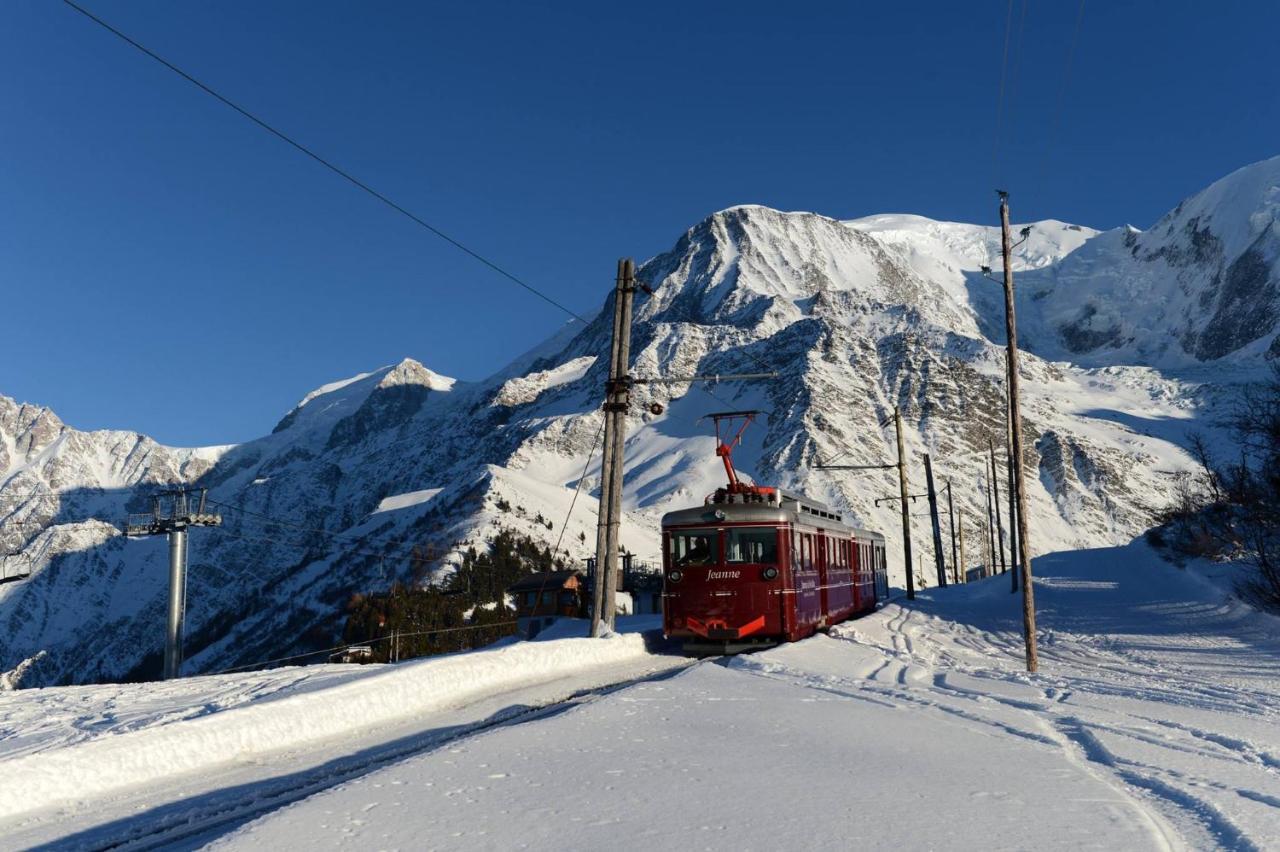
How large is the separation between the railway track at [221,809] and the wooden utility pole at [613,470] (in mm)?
11364

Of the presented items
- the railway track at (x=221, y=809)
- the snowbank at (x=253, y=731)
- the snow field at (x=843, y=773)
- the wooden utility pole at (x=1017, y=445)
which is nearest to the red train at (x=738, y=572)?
the snow field at (x=843, y=773)

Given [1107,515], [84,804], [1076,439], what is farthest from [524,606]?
[1076,439]

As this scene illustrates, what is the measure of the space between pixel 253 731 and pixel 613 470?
13644mm

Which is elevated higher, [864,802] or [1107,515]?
[1107,515]

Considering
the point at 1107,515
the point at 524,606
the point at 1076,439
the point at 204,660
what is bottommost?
the point at 204,660

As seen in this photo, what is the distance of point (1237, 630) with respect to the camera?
2355 centimetres

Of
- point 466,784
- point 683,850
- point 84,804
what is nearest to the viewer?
point 683,850

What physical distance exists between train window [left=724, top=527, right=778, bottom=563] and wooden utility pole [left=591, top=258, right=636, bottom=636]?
8.92ft

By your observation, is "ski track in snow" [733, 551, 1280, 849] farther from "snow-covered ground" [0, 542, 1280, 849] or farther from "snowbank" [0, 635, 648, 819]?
"snowbank" [0, 635, 648, 819]

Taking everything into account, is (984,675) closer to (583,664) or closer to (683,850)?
(583,664)

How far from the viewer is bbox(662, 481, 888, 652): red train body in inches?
813

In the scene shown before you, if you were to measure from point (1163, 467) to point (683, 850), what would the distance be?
215 metres

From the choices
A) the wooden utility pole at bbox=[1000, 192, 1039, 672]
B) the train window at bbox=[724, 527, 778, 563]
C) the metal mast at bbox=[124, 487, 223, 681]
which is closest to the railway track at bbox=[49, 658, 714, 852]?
the train window at bbox=[724, 527, 778, 563]

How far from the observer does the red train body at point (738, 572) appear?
20656mm
